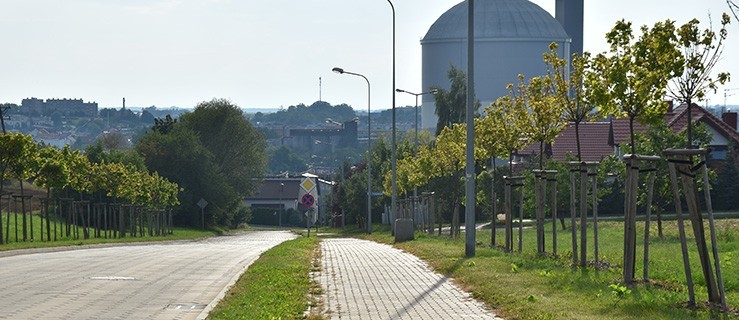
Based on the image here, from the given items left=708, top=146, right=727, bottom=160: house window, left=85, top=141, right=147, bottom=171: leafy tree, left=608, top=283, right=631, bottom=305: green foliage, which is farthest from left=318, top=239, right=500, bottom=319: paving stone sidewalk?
left=85, top=141, right=147, bottom=171: leafy tree

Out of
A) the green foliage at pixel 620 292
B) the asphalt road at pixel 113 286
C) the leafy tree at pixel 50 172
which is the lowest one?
the asphalt road at pixel 113 286

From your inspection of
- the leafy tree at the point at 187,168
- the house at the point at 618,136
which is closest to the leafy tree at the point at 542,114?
the house at the point at 618,136

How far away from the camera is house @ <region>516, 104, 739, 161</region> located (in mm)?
79250

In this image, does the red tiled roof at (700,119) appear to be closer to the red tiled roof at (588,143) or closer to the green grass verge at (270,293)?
the red tiled roof at (588,143)

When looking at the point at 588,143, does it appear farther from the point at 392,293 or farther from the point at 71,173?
the point at 392,293

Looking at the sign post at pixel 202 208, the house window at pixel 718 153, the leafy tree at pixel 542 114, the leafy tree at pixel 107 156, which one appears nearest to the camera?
the leafy tree at pixel 542 114

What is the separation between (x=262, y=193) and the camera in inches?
6860

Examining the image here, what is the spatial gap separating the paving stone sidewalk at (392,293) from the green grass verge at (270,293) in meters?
0.46

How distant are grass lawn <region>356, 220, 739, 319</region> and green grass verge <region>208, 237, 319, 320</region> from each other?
9.27ft

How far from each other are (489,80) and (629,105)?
12867 cm

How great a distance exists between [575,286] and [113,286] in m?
8.96

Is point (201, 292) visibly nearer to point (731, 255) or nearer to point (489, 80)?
point (731, 255)

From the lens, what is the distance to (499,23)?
14825 cm

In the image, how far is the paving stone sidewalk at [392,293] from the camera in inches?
673
